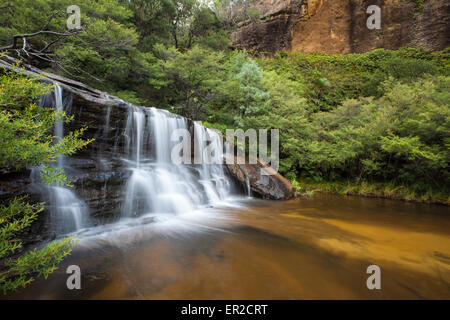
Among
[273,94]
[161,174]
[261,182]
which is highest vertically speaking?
[273,94]

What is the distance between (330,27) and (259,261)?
29.7m

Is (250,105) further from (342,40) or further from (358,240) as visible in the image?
(342,40)

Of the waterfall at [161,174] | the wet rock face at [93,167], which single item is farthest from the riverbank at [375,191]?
the wet rock face at [93,167]

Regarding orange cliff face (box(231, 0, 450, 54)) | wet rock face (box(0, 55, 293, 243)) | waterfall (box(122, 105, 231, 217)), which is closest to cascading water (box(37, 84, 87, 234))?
wet rock face (box(0, 55, 293, 243))

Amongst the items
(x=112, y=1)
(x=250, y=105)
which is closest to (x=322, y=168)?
(x=250, y=105)

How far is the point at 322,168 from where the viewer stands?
12227 millimetres

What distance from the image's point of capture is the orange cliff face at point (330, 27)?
20.5 meters

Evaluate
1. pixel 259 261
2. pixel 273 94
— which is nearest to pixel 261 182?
pixel 259 261

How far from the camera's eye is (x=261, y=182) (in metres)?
8.55

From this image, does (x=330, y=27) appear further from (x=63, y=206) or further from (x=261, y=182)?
(x=63, y=206)

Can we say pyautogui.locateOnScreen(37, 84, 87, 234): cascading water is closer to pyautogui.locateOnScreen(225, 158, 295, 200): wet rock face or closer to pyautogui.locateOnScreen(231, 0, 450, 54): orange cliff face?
pyautogui.locateOnScreen(225, 158, 295, 200): wet rock face
